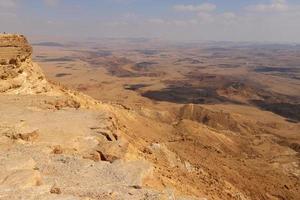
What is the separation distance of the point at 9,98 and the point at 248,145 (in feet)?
64.8

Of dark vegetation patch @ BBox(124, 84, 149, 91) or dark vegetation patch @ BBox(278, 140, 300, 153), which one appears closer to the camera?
dark vegetation patch @ BBox(278, 140, 300, 153)

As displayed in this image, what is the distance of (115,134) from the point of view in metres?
17.2

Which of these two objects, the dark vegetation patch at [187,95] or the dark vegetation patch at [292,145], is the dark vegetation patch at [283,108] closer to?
the dark vegetation patch at [187,95]

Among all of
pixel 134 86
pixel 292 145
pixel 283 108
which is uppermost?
pixel 292 145

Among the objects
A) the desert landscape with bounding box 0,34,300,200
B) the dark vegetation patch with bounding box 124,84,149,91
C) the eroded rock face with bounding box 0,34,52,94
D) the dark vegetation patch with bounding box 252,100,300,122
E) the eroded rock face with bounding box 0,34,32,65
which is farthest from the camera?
the dark vegetation patch with bounding box 124,84,149,91

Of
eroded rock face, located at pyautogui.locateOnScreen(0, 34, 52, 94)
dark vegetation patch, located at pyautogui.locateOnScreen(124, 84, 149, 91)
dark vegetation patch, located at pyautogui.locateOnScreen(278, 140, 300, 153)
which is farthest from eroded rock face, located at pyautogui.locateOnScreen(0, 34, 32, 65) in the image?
dark vegetation patch, located at pyautogui.locateOnScreen(124, 84, 149, 91)

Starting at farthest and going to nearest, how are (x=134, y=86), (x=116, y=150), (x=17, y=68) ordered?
(x=134, y=86) < (x=17, y=68) < (x=116, y=150)

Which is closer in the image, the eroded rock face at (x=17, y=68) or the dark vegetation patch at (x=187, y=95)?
the eroded rock face at (x=17, y=68)

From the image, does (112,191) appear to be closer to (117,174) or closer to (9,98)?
(117,174)

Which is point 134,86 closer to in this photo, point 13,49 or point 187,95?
point 187,95

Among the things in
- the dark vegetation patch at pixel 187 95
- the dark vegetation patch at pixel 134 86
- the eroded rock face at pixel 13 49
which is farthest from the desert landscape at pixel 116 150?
the dark vegetation patch at pixel 134 86

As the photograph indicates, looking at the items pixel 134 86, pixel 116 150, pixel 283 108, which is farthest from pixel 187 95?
pixel 116 150

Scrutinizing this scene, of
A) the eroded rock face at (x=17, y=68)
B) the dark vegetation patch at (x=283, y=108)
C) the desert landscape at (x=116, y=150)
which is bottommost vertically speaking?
the dark vegetation patch at (x=283, y=108)

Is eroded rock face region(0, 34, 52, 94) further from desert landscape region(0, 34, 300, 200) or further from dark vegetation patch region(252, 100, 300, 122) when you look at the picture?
dark vegetation patch region(252, 100, 300, 122)
